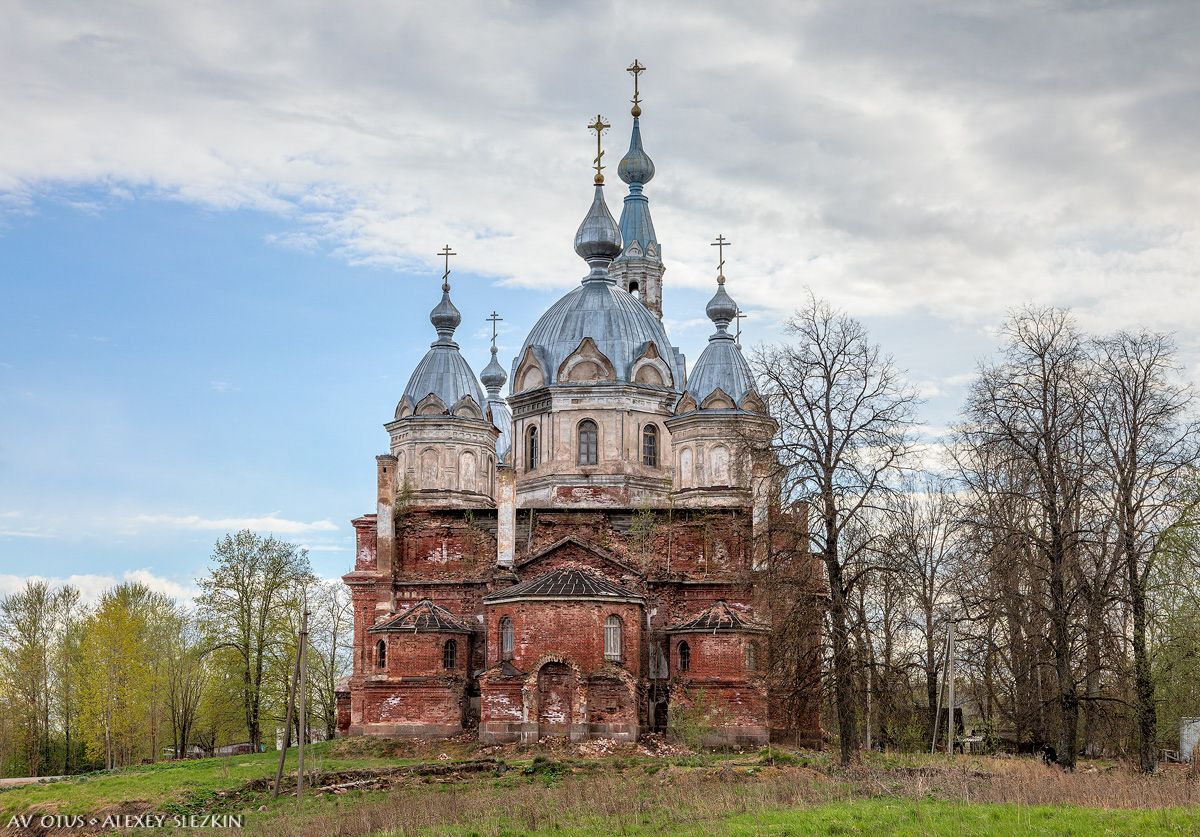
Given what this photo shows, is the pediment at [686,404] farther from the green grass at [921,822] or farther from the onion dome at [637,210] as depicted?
the green grass at [921,822]

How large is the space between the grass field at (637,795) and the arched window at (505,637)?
2763 mm

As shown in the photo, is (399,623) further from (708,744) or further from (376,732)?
(708,744)

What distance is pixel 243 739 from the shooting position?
209 feet

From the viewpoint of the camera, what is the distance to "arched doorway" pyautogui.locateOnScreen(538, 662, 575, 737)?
1426 inches

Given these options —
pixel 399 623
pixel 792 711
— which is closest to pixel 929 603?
pixel 792 711

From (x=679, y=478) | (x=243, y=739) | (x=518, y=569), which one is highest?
(x=679, y=478)

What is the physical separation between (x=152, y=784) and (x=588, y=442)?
1865 cm

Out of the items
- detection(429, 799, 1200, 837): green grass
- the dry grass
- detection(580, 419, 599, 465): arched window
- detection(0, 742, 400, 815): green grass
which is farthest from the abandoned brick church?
detection(429, 799, 1200, 837): green grass

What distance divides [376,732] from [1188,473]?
2261 centimetres

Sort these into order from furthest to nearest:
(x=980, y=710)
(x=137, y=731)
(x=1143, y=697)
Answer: (x=137, y=731), (x=980, y=710), (x=1143, y=697)

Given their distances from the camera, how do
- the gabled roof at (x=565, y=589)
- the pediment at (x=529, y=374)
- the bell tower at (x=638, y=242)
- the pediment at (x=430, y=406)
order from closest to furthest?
the gabled roof at (x=565, y=589), the pediment at (x=529, y=374), the pediment at (x=430, y=406), the bell tower at (x=638, y=242)

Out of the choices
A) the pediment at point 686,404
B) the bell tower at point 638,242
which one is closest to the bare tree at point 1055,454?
the pediment at point 686,404

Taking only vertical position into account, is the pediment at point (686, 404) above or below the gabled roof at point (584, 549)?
above

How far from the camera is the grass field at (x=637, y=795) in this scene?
18.8 metres
